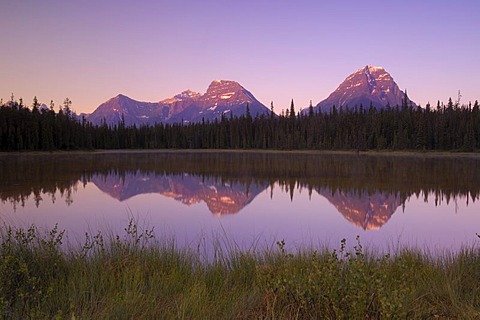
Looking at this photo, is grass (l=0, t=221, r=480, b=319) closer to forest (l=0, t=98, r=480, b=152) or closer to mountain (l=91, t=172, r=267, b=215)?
mountain (l=91, t=172, r=267, b=215)

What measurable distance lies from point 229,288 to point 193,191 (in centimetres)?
2032

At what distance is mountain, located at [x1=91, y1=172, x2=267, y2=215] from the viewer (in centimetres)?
2262

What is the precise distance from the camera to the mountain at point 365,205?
17.9 meters

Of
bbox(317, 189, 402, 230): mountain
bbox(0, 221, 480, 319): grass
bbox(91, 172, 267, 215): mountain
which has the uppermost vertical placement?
bbox(0, 221, 480, 319): grass

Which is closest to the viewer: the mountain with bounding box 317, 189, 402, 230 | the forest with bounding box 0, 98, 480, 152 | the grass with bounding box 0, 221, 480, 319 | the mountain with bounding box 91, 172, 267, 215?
the grass with bounding box 0, 221, 480, 319

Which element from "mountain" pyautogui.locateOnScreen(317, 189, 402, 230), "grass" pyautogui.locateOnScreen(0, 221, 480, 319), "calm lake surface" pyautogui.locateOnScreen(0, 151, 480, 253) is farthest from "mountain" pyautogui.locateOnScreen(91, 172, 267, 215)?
"grass" pyautogui.locateOnScreen(0, 221, 480, 319)

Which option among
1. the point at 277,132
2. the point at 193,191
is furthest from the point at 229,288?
the point at 277,132

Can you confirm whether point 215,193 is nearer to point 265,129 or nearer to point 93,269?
point 93,269

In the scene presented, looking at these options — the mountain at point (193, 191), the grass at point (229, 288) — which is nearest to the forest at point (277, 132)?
the mountain at point (193, 191)

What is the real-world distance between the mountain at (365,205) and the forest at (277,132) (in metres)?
79.2

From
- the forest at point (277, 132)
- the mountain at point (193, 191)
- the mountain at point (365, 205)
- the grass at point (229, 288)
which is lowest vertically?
the mountain at point (365, 205)

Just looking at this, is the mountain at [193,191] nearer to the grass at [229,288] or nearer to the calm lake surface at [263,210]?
the calm lake surface at [263,210]

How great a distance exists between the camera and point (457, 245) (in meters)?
13.6

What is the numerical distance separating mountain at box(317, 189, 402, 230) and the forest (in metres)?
79.2
